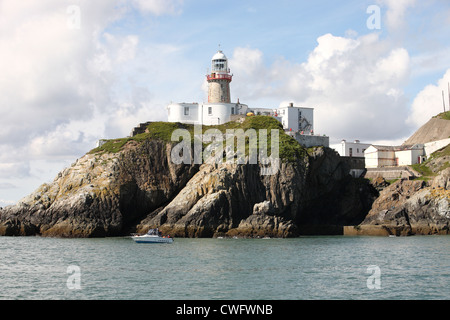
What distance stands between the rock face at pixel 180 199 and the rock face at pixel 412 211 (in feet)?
11.7

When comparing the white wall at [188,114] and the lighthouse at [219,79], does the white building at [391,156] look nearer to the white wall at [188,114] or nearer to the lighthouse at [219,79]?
the lighthouse at [219,79]

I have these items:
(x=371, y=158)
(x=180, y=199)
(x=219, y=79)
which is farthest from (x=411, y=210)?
(x=219, y=79)

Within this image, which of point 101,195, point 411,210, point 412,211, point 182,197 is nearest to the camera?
point 101,195

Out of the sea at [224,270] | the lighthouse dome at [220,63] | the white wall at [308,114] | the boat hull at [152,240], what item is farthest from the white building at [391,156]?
the boat hull at [152,240]

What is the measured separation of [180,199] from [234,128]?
62.1 feet

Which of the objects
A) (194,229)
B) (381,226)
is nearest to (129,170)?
(194,229)

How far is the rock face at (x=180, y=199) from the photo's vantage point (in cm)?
6800

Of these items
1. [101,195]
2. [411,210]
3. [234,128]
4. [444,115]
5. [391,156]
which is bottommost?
[411,210]

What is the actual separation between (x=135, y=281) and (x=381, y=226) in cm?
4669

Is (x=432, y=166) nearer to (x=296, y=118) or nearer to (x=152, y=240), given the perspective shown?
(x=296, y=118)

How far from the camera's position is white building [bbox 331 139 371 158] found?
93.7 m

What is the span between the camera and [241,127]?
83625 millimetres

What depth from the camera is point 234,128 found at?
84812 mm
